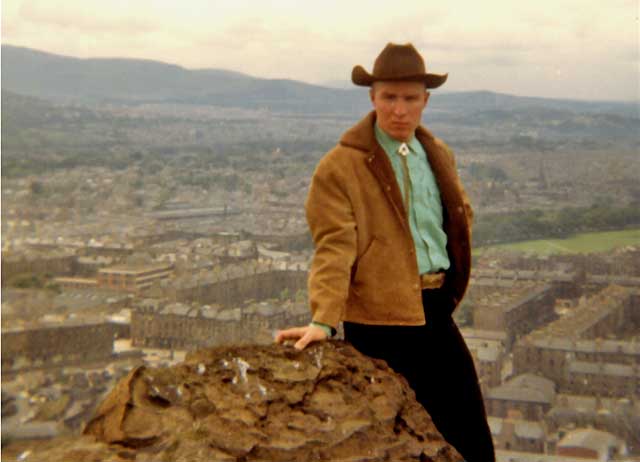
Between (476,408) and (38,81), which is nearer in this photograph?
(476,408)

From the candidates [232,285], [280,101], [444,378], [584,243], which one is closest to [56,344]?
[232,285]

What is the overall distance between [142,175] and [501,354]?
854 centimetres

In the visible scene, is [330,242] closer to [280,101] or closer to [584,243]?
[584,243]

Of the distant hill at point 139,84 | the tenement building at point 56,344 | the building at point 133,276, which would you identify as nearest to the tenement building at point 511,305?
the distant hill at point 139,84

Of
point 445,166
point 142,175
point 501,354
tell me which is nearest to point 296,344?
point 445,166

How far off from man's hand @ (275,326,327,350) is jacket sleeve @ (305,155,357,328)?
3cm

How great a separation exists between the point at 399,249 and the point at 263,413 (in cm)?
62

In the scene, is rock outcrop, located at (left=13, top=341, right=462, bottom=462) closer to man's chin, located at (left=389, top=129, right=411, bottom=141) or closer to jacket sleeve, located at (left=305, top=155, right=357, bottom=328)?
jacket sleeve, located at (left=305, top=155, right=357, bottom=328)

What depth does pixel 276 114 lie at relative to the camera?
1368cm

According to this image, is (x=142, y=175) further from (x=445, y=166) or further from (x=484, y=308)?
(x=445, y=166)

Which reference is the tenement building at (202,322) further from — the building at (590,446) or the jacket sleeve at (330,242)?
the jacket sleeve at (330,242)

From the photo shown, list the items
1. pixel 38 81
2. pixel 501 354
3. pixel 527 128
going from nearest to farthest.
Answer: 1. pixel 501 354
2. pixel 527 128
3. pixel 38 81

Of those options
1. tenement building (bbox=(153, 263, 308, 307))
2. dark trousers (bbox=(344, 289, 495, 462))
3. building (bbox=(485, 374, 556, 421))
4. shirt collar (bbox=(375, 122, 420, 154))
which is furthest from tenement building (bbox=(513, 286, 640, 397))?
shirt collar (bbox=(375, 122, 420, 154))

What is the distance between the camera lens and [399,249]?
2336 mm
